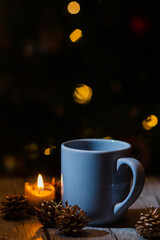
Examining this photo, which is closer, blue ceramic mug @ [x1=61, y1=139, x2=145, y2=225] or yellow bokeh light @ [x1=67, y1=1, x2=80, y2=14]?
blue ceramic mug @ [x1=61, y1=139, x2=145, y2=225]

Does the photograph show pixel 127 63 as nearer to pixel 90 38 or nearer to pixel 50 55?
pixel 90 38

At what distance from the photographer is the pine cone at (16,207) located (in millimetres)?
691

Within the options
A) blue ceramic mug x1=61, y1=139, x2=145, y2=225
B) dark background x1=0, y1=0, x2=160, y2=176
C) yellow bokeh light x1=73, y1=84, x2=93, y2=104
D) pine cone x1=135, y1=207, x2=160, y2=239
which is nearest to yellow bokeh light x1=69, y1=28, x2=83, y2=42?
dark background x1=0, y1=0, x2=160, y2=176

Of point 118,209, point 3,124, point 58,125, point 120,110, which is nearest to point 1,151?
point 3,124

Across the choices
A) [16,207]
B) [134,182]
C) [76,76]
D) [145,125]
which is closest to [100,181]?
[134,182]

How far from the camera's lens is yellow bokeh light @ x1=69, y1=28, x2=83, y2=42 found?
116 centimetres

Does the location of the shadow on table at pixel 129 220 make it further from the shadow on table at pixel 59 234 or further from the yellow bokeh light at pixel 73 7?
the yellow bokeh light at pixel 73 7

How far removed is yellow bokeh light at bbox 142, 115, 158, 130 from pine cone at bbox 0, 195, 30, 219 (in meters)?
0.53

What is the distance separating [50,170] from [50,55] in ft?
1.32

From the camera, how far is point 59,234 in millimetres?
617

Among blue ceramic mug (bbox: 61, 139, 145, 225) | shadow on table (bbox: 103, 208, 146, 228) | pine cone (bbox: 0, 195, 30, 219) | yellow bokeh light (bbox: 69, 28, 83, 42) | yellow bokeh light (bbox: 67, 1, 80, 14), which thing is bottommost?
shadow on table (bbox: 103, 208, 146, 228)

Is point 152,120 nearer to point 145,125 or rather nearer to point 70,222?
point 145,125

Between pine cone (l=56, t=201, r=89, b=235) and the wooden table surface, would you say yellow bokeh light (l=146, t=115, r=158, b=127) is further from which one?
pine cone (l=56, t=201, r=89, b=235)

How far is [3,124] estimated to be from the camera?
4.17ft
